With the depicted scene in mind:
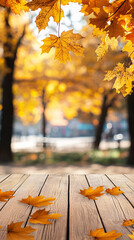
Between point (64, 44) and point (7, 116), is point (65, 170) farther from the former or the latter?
point (64, 44)

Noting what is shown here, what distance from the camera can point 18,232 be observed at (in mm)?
1331

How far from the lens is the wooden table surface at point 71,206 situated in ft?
4.52

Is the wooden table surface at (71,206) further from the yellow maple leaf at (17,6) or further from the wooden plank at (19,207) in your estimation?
the yellow maple leaf at (17,6)

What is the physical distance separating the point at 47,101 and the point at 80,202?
1622 centimetres

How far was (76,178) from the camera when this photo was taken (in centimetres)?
257

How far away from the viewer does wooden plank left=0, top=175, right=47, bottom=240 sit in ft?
4.91

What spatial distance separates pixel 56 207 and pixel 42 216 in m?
0.20

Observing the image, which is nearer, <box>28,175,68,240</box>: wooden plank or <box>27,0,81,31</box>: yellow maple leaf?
<box>28,175,68,240</box>: wooden plank

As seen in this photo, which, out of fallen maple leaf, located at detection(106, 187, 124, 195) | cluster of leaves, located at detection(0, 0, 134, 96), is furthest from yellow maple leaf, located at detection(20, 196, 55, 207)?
cluster of leaves, located at detection(0, 0, 134, 96)

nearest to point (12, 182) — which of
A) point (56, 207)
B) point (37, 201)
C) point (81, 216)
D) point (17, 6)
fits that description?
point (37, 201)

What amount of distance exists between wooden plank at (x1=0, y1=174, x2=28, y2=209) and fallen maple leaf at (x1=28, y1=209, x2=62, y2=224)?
66 cm

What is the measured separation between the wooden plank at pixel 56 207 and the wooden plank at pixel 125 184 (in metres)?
0.51

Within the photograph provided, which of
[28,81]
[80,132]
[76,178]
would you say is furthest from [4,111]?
[80,132]

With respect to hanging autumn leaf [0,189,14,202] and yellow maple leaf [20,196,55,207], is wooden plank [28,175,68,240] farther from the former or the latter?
hanging autumn leaf [0,189,14,202]
